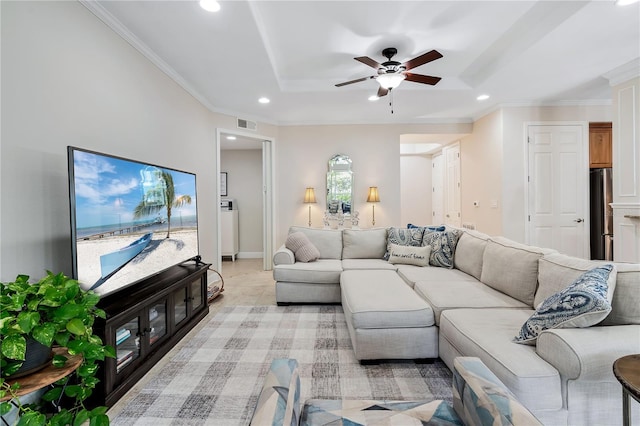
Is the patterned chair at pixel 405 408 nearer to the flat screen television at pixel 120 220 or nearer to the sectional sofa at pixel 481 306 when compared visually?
the sectional sofa at pixel 481 306

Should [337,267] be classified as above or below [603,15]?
below

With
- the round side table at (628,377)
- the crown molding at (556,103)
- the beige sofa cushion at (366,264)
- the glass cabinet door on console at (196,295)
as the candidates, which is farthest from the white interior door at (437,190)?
the round side table at (628,377)

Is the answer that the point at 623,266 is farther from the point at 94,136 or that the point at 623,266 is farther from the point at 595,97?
the point at 595,97

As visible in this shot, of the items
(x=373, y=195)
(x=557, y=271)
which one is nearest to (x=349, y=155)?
(x=373, y=195)

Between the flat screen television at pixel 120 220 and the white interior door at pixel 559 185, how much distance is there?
481cm

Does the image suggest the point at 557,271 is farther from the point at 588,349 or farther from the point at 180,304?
the point at 180,304

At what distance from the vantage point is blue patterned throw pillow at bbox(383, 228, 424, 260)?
12.2 feet

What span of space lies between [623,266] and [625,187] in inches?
99.7

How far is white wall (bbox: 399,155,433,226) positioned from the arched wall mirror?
266cm

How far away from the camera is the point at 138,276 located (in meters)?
2.08

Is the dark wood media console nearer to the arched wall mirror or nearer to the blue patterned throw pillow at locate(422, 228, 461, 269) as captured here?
the blue patterned throw pillow at locate(422, 228, 461, 269)

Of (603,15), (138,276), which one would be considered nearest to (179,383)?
(138,276)

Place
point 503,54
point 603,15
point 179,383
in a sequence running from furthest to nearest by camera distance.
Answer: point 503,54 < point 603,15 < point 179,383

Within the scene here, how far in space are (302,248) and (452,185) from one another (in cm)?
386
